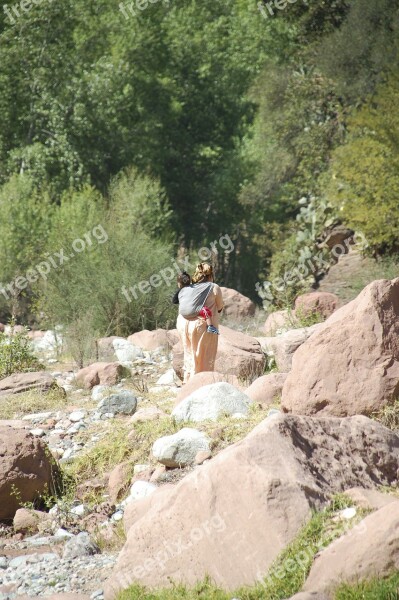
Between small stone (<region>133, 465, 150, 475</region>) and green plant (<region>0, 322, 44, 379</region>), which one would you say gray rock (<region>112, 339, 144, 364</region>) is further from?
small stone (<region>133, 465, 150, 475</region>)

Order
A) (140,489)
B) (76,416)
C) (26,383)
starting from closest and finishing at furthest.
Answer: (140,489) < (76,416) < (26,383)

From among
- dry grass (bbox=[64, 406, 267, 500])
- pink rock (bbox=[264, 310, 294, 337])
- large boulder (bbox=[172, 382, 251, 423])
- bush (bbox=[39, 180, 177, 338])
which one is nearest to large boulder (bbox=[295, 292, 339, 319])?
pink rock (bbox=[264, 310, 294, 337])

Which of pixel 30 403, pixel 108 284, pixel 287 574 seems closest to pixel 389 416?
pixel 287 574

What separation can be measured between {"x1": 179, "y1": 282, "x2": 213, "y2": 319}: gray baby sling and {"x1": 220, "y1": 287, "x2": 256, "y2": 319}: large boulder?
27.7 ft

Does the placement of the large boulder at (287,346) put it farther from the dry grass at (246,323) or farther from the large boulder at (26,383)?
the dry grass at (246,323)

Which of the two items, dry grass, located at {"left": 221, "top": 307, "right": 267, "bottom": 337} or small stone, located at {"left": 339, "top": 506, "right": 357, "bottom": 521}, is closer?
small stone, located at {"left": 339, "top": 506, "right": 357, "bottom": 521}

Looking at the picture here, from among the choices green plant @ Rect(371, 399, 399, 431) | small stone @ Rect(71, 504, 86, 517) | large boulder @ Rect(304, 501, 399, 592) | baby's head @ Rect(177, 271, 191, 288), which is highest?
baby's head @ Rect(177, 271, 191, 288)

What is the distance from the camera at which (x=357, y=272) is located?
2312cm

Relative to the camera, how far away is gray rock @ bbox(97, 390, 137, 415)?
1077 cm

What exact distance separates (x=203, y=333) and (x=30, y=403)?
84.2 inches

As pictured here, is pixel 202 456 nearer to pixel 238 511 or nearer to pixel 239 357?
pixel 238 511

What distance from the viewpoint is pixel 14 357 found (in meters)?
14.0

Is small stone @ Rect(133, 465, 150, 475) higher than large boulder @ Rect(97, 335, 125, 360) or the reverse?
higher

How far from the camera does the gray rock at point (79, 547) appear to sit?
687 cm
